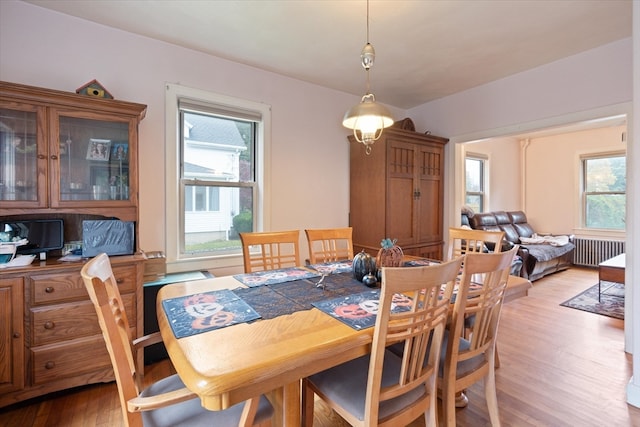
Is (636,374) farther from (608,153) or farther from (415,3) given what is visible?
(608,153)

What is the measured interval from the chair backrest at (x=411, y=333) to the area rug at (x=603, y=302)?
3.31m

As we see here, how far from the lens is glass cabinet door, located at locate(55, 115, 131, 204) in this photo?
2.05 m

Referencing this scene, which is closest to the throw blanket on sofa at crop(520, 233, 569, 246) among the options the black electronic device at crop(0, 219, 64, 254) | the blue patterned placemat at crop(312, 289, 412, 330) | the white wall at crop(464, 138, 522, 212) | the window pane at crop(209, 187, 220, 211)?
the white wall at crop(464, 138, 522, 212)

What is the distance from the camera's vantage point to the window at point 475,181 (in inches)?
226

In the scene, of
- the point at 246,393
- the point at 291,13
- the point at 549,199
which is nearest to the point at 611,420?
the point at 246,393

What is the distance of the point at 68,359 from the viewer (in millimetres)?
1886

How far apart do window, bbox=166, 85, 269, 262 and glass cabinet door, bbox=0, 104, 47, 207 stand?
86 centimetres

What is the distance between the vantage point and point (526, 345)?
2.62 m

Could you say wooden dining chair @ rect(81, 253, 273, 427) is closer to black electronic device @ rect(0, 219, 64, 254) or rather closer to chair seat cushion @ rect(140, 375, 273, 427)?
chair seat cushion @ rect(140, 375, 273, 427)

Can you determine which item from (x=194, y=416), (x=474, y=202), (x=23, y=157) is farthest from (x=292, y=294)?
(x=474, y=202)

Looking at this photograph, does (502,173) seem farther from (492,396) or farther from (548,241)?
(492,396)

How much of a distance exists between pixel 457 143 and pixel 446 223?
3.40 ft

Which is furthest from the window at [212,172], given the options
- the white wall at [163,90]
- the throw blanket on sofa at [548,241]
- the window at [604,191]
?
the window at [604,191]

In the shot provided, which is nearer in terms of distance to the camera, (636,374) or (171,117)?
(636,374)
